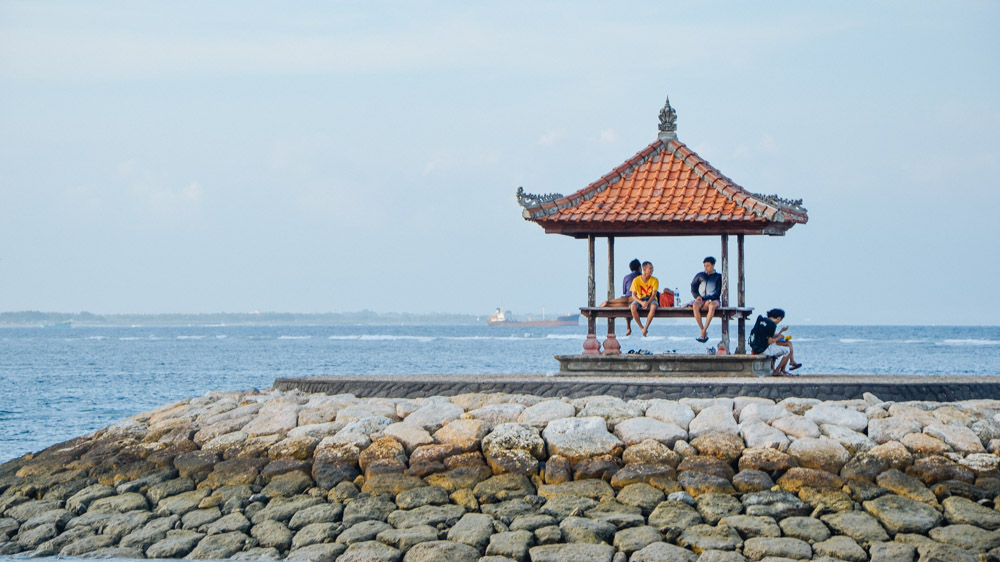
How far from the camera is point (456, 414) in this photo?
41.8 feet

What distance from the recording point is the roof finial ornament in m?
16.4

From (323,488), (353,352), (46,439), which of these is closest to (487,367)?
(353,352)

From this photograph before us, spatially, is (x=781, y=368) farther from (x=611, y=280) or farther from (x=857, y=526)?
(x=857, y=526)

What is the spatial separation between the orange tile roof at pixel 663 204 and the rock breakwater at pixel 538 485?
3.14 metres

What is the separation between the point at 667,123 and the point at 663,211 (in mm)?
1837

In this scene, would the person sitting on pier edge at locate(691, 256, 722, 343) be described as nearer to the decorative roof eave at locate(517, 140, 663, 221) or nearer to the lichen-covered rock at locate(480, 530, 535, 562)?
the decorative roof eave at locate(517, 140, 663, 221)

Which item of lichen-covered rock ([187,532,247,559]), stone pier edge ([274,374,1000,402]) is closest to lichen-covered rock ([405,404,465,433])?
stone pier edge ([274,374,1000,402])

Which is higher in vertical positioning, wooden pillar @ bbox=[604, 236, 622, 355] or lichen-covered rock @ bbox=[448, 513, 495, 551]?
wooden pillar @ bbox=[604, 236, 622, 355]

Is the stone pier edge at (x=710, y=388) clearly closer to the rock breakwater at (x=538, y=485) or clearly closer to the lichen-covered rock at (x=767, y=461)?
the rock breakwater at (x=538, y=485)

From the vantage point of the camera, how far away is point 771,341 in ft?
50.2

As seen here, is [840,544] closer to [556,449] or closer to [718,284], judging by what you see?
[556,449]

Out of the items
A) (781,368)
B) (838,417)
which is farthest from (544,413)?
(781,368)

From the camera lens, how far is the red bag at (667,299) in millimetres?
15398

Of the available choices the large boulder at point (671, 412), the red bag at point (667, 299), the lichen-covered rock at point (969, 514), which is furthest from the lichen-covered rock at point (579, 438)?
the red bag at point (667, 299)
